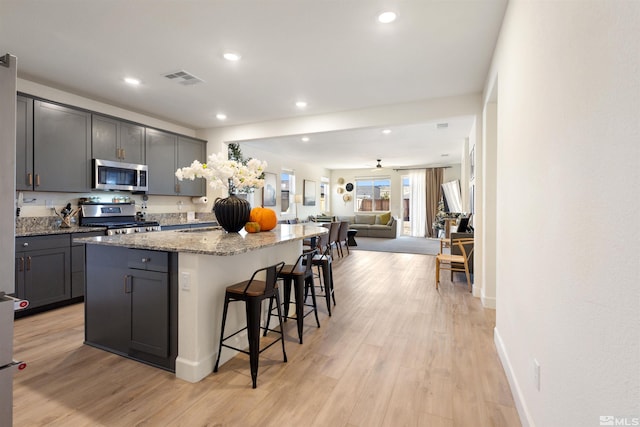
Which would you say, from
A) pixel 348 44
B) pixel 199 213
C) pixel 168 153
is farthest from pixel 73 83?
pixel 348 44

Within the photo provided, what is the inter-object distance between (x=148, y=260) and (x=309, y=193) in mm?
8622

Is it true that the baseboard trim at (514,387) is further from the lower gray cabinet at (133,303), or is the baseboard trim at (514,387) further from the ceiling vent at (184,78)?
the ceiling vent at (184,78)

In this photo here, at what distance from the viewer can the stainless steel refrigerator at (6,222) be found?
1049mm

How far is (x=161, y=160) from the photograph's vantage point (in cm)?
504

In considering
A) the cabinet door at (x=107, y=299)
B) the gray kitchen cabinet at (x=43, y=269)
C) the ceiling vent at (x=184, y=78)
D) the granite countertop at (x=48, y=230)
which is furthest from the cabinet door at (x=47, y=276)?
the ceiling vent at (x=184, y=78)

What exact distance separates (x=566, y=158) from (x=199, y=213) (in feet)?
19.2

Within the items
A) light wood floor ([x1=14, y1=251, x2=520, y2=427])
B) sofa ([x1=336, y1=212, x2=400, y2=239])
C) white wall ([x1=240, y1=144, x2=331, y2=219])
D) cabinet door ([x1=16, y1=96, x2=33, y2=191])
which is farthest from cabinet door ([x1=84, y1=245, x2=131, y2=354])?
sofa ([x1=336, y1=212, x2=400, y2=239])

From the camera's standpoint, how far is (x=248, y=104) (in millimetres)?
4453

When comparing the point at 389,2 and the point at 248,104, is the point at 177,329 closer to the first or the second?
the point at 389,2

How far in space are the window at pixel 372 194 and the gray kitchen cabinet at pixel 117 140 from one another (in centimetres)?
888

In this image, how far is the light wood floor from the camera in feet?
5.64

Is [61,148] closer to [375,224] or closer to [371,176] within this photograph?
[375,224]

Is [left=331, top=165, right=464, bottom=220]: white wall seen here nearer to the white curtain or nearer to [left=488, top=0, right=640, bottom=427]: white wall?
the white curtain

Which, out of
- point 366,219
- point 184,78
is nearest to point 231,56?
point 184,78
